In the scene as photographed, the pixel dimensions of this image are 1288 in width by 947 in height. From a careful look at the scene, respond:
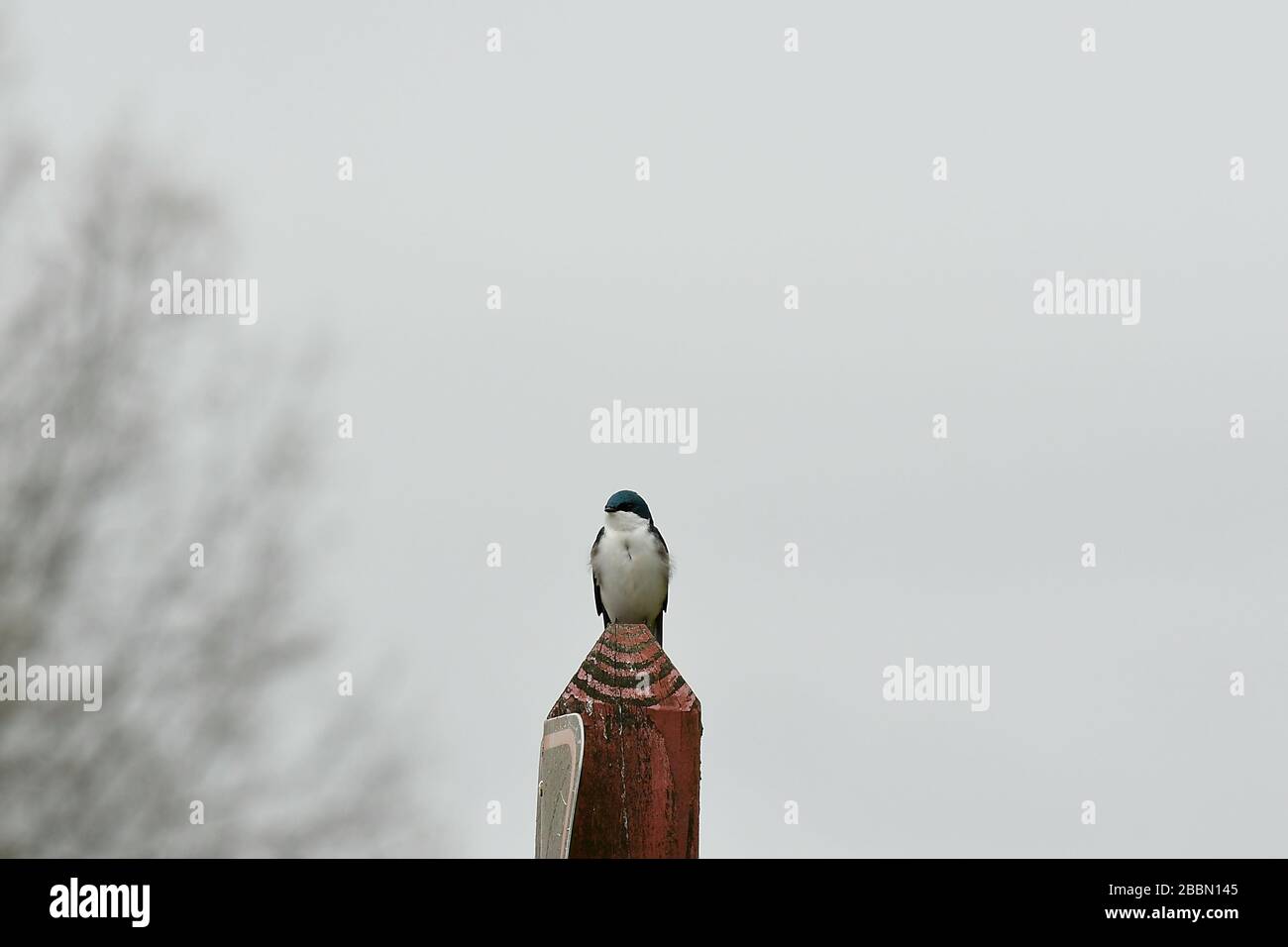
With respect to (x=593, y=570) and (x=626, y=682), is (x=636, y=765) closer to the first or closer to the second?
(x=626, y=682)

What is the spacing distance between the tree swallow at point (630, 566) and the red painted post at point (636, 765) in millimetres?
4288

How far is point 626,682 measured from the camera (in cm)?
530

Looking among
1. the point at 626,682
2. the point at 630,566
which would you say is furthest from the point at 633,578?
the point at 626,682

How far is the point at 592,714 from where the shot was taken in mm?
5270

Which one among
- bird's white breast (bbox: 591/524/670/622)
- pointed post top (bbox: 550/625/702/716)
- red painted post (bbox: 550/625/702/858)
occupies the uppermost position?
bird's white breast (bbox: 591/524/670/622)

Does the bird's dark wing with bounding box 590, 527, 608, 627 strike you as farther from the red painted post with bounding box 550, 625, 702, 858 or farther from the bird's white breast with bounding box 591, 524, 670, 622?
the red painted post with bounding box 550, 625, 702, 858

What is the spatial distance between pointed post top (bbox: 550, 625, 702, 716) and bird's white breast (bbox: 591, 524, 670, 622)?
4177 millimetres

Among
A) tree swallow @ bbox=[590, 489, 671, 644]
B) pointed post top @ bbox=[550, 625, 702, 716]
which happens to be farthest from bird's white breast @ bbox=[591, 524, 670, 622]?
pointed post top @ bbox=[550, 625, 702, 716]

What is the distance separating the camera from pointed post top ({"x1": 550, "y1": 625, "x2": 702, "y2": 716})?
5285 mm

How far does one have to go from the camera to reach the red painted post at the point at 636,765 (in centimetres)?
521
